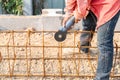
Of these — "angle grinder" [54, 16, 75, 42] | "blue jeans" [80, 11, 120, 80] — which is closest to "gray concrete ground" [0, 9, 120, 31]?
"blue jeans" [80, 11, 120, 80]

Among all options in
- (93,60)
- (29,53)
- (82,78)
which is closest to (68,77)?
(82,78)

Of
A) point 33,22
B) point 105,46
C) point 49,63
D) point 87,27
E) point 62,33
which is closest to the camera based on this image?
point 62,33

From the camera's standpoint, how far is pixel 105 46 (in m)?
3.29

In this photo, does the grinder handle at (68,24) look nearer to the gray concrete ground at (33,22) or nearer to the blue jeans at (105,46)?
the blue jeans at (105,46)

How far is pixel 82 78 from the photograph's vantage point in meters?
3.94

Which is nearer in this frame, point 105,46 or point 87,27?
point 105,46

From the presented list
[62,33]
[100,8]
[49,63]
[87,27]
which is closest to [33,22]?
[49,63]

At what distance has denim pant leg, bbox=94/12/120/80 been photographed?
324cm

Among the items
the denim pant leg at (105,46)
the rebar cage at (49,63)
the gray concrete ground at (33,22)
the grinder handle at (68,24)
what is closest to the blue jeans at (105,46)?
the denim pant leg at (105,46)

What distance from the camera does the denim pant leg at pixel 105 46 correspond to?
324 cm

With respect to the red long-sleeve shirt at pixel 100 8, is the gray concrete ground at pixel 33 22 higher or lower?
lower

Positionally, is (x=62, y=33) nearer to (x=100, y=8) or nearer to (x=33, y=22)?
(x=100, y=8)

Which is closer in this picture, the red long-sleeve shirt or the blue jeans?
the red long-sleeve shirt

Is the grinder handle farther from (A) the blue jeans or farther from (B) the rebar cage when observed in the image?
(B) the rebar cage
